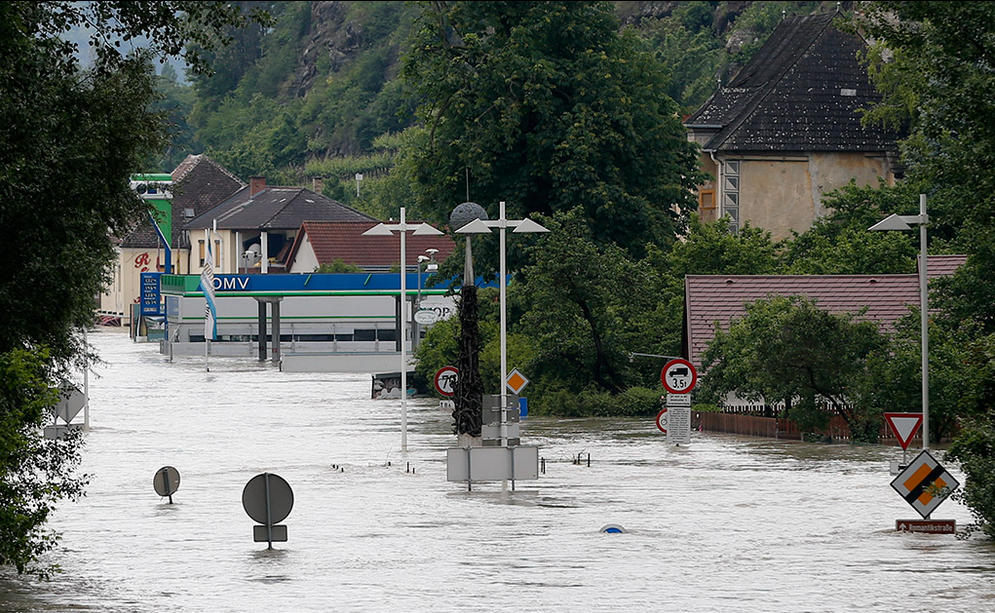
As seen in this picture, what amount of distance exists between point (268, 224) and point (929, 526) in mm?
104102

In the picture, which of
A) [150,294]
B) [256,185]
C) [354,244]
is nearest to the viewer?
[150,294]

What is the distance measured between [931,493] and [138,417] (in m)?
33.8

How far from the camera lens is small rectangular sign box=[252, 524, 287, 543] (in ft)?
Answer: 72.3

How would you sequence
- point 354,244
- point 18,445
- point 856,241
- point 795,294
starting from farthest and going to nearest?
point 354,244 < point 856,241 < point 795,294 < point 18,445

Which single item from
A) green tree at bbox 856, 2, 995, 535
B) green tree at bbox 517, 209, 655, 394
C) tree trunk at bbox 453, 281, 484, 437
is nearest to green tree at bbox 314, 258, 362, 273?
green tree at bbox 517, 209, 655, 394

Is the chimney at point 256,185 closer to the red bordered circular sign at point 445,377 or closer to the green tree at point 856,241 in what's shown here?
the green tree at point 856,241

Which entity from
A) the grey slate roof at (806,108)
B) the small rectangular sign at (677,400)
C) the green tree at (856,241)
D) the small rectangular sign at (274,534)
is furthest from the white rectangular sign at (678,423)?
the grey slate roof at (806,108)

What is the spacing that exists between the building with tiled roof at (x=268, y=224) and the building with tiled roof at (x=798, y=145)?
181ft

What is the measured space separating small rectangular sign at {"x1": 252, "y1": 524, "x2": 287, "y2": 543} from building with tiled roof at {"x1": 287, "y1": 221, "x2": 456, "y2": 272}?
293 feet

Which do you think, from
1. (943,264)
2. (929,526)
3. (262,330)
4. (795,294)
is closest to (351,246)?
(262,330)

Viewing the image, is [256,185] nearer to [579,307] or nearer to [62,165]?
[579,307]

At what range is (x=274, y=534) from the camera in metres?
22.1

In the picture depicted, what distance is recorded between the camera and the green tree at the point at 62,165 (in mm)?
19484

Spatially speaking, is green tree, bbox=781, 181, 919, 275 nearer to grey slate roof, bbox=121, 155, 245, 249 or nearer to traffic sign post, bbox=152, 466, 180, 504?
traffic sign post, bbox=152, 466, 180, 504
